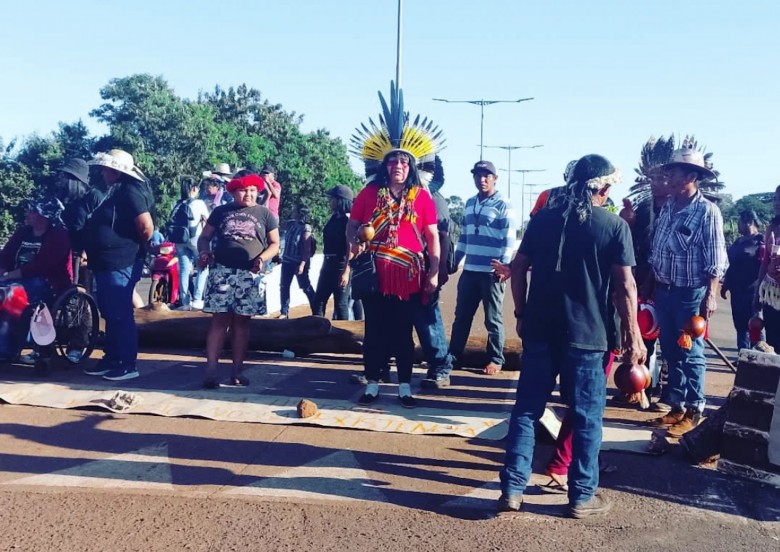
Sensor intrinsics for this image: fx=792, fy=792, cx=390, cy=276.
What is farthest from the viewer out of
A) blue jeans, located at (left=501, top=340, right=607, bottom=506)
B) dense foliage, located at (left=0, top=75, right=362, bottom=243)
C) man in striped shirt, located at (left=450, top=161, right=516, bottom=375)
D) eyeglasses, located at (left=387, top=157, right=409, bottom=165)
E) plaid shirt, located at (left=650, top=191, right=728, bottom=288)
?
dense foliage, located at (left=0, top=75, right=362, bottom=243)

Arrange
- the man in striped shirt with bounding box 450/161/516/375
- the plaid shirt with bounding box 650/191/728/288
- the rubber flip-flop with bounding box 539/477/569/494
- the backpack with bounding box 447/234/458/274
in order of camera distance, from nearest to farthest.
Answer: the rubber flip-flop with bounding box 539/477/569/494 → the plaid shirt with bounding box 650/191/728/288 → the backpack with bounding box 447/234/458/274 → the man in striped shirt with bounding box 450/161/516/375

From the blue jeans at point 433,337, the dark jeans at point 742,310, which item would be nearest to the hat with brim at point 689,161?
the blue jeans at point 433,337

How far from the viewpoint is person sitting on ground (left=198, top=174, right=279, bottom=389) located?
6.67m

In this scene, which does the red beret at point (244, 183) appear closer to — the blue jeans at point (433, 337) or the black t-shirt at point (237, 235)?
the black t-shirt at point (237, 235)

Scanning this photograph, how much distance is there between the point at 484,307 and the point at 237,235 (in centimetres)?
245

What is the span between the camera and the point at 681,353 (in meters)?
5.85

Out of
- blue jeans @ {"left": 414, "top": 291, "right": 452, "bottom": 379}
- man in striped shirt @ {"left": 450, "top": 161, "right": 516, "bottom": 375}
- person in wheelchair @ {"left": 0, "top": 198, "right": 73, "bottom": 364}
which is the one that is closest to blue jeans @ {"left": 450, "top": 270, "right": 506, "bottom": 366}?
man in striped shirt @ {"left": 450, "top": 161, "right": 516, "bottom": 375}

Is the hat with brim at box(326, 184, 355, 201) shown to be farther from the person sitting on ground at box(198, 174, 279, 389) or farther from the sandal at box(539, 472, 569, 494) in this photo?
the sandal at box(539, 472, 569, 494)

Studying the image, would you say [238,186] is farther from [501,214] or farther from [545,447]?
[545,447]

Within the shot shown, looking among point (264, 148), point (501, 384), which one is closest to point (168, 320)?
point (501, 384)

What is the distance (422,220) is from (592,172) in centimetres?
223

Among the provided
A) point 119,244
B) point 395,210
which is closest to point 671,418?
point 395,210

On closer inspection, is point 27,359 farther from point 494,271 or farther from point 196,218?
point 196,218

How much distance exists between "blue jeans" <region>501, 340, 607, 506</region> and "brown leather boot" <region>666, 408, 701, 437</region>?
1707 mm
